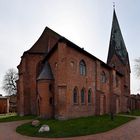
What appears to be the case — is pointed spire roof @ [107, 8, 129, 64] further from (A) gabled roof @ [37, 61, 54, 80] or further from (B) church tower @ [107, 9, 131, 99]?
(A) gabled roof @ [37, 61, 54, 80]

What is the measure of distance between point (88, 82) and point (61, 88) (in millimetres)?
5827

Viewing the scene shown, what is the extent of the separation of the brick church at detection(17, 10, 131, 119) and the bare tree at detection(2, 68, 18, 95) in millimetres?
32324

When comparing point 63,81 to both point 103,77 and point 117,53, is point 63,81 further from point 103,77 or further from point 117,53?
point 117,53

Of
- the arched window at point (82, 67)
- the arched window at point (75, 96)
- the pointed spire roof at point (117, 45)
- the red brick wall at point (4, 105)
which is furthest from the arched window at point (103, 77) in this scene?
the red brick wall at point (4, 105)

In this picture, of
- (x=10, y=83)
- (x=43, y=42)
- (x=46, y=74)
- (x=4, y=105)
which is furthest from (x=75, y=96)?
(x=10, y=83)

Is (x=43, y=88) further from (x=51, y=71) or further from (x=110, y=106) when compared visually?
(x=110, y=106)

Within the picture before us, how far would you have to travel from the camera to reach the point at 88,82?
1211 inches

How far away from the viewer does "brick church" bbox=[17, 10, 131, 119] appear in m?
26.5

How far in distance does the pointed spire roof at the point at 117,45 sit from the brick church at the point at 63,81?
13398mm

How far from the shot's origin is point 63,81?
2614 cm

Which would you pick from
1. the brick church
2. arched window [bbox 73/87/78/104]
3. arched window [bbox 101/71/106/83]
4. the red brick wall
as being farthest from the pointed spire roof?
arched window [bbox 73/87/78/104]

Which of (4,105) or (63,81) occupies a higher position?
(63,81)

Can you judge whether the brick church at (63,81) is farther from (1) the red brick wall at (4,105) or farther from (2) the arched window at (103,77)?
(1) the red brick wall at (4,105)

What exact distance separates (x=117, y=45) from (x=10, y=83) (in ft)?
107
